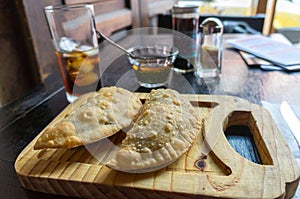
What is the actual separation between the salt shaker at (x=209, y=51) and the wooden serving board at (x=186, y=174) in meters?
0.39

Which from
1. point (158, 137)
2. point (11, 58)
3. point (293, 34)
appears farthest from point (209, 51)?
point (293, 34)

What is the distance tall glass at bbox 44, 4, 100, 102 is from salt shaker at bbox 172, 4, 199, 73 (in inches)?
11.6

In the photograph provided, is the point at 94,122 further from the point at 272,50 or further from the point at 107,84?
the point at 272,50

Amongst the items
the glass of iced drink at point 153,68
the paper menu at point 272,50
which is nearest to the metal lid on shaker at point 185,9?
the glass of iced drink at point 153,68

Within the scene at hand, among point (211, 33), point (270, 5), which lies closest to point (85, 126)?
point (211, 33)

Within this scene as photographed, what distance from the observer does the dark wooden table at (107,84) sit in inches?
19.0

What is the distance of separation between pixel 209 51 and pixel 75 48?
432 millimetres

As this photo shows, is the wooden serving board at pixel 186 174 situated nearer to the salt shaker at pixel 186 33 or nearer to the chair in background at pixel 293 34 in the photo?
the salt shaker at pixel 186 33

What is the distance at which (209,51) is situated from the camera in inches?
33.3

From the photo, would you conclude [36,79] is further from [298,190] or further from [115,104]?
[298,190]

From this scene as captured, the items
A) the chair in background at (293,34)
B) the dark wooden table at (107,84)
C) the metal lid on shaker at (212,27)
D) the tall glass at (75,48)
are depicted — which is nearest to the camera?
the dark wooden table at (107,84)

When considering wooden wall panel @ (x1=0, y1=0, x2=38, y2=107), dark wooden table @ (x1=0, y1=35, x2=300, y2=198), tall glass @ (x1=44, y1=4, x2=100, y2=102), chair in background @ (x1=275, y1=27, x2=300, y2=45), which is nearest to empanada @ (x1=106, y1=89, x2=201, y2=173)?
dark wooden table @ (x1=0, y1=35, x2=300, y2=198)

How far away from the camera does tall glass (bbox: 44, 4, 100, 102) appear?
68 centimetres

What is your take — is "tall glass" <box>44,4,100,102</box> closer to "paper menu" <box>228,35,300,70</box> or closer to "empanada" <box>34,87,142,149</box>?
"empanada" <box>34,87,142,149</box>
